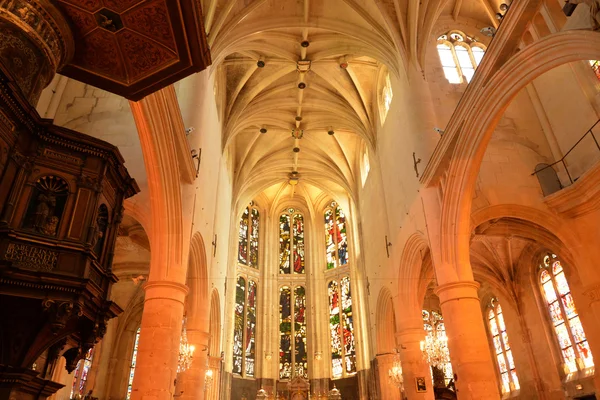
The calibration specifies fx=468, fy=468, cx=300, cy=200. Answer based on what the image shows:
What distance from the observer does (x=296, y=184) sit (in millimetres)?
25812

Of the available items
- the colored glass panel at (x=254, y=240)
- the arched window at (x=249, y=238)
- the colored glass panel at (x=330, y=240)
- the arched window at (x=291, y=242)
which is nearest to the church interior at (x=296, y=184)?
the arched window at (x=249, y=238)

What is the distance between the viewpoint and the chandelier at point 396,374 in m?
15.8

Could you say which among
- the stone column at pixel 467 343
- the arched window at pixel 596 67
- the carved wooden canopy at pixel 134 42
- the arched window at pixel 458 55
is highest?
the arched window at pixel 458 55

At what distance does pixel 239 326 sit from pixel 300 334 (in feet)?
10.8

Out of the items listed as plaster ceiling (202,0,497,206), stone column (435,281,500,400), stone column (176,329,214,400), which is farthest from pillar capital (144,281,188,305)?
plaster ceiling (202,0,497,206)

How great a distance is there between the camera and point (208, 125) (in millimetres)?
13922

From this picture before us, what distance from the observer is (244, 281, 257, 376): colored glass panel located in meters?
22.9

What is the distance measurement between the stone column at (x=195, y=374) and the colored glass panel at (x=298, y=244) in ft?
39.9

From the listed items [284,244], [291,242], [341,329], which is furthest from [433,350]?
[284,244]

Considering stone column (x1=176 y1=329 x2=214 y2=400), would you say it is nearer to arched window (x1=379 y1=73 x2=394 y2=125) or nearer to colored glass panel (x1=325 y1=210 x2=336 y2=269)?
arched window (x1=379 y1=73 x2=394 y2=125)

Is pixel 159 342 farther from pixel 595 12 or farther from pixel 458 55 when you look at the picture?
pixel 458 55

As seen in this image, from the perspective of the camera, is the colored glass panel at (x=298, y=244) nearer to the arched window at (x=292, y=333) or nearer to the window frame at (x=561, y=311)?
the arched window at (x=292, y=333)

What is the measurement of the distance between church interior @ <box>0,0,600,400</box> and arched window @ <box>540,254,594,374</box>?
0.07 metres

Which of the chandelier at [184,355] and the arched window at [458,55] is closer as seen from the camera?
the chandelier at [184,355]
